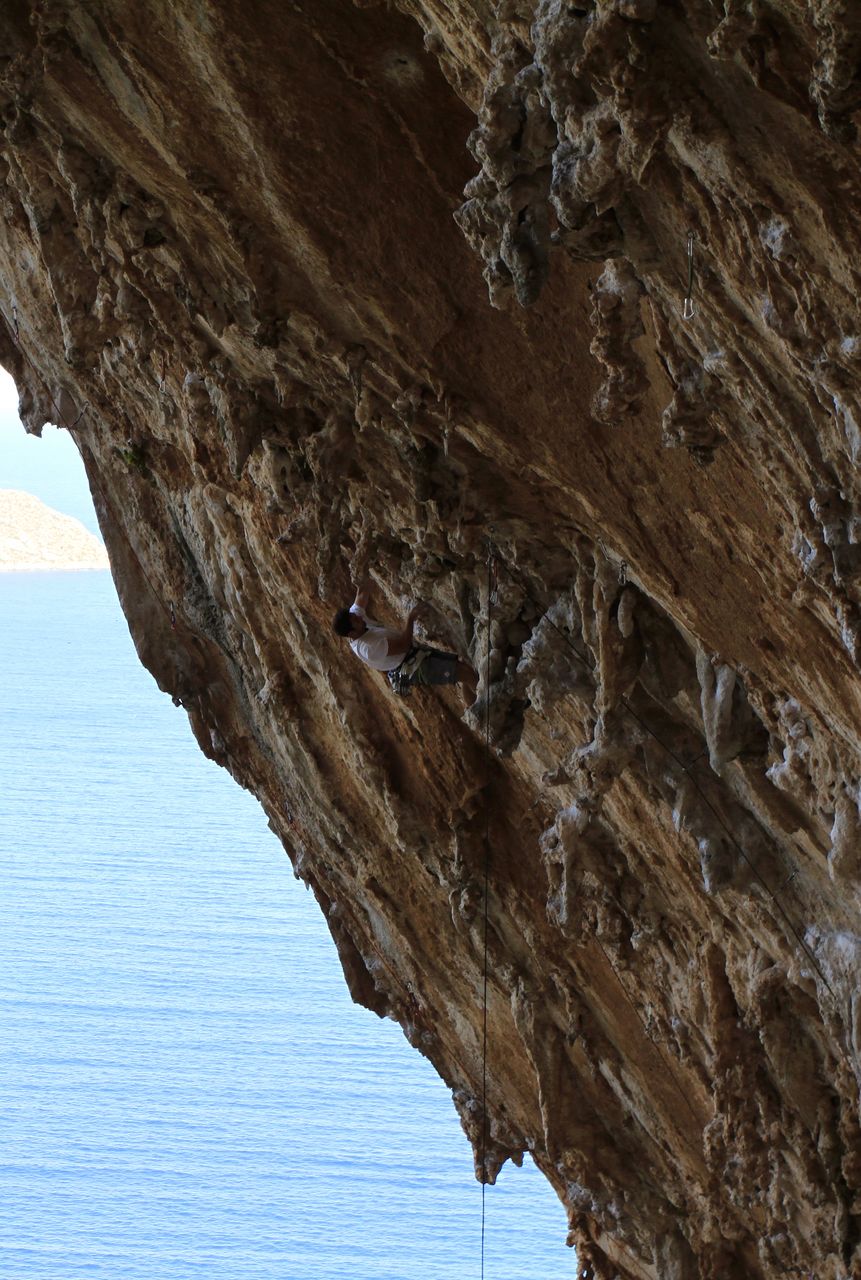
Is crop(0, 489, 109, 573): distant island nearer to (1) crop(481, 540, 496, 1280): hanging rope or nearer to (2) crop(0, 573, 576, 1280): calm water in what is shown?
(2) crop(0, 573, 576, 1280): calm water

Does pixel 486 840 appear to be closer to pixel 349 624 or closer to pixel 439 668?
pixel 439 668

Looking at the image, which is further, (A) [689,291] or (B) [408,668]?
(B) [408,668]

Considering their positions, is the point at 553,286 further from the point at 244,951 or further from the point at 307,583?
the point at 244,951

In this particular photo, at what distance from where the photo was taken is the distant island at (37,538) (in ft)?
167

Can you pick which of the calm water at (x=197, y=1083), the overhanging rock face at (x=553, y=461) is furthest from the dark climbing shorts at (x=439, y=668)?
the calm water at (x=197, y=1083)

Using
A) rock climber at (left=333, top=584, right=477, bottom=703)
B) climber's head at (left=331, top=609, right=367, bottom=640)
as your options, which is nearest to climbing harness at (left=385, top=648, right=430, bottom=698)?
rock climber at (left=333, top=584, right=477, bottom=703)

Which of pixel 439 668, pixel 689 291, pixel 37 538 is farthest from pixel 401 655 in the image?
pixel 37 538

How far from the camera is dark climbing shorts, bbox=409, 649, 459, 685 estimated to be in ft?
23.8

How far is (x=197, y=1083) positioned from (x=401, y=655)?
15073mm

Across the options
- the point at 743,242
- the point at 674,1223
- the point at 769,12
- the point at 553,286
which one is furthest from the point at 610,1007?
the point at 769,12

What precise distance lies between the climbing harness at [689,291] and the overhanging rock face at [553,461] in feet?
0.08

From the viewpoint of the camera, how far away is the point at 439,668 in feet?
23.8

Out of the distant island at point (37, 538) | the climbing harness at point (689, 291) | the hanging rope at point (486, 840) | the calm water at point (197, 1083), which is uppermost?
the climbing harness at point (689, 291)

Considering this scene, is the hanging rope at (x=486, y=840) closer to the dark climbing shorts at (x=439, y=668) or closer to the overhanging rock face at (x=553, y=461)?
the overhanging rock face at (x=553, y=461)
